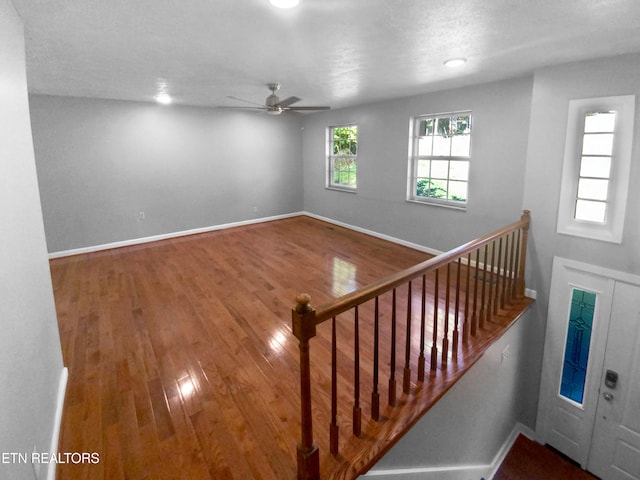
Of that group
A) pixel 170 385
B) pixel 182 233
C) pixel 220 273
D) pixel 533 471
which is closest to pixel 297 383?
pixel 170 385

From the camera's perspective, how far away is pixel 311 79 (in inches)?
148

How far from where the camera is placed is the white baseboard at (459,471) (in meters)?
1.97

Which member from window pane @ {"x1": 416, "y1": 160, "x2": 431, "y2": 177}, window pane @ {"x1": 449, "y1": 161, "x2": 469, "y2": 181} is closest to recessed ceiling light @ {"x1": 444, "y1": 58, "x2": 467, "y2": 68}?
window pane @ {"x1": 449, "y1": 161, "x2": 469, "y2": 181}

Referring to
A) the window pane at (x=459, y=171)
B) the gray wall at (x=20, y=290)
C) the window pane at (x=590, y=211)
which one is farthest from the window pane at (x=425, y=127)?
the gray wall at (x=20, y=290)

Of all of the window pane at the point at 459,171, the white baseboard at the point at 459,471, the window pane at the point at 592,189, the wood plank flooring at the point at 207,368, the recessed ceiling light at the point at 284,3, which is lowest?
the white baseboard at the point at 459,471

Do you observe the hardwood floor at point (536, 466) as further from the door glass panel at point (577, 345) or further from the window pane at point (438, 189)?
the window pane at point (438, 189)

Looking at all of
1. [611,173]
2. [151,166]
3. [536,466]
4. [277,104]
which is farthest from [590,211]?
[151,166]

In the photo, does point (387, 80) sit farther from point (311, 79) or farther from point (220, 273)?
point (220, 273)

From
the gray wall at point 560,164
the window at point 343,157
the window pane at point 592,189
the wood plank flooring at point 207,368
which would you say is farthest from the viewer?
the window at point 343,157

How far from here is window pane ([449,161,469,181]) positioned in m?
4.46

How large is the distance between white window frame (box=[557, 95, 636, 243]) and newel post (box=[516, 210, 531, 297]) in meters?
0.28

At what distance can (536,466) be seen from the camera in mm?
3520

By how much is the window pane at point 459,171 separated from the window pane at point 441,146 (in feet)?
0.64

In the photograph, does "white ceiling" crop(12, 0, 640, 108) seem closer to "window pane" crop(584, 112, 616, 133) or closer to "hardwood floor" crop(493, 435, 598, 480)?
"window pane" crop(584, 112, 616, 133)
